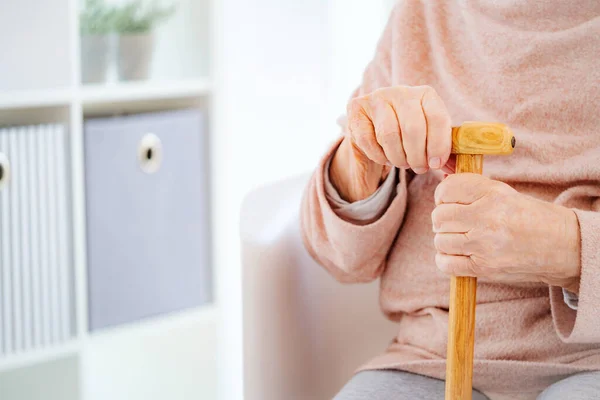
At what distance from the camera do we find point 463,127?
0.71 metres

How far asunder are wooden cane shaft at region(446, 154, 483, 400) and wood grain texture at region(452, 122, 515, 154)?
0.07 ft

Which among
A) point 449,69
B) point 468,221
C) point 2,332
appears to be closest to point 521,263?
point 468,221

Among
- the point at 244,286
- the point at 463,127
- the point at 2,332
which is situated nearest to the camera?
the point at 463,127

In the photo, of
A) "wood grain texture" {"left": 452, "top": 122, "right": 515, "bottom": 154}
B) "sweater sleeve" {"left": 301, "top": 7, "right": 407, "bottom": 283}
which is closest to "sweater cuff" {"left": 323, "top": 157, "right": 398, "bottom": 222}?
"sweater sleeve" {"left": 301, "top": 7, "right": 407, "bottom": 283}

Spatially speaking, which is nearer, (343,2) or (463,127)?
(463,127)

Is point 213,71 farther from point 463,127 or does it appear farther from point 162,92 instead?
point 463,127

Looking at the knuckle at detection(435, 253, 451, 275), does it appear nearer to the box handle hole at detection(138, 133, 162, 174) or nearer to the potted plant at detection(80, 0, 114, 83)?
the box handle hole at detection(138, 133, 162, 174)

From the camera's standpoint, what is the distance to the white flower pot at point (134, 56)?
1.74 m

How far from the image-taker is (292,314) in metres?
1.01

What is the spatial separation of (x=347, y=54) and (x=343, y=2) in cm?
12

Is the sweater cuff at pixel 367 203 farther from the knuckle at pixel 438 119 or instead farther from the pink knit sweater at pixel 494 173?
the knuckle at pixel 438 119

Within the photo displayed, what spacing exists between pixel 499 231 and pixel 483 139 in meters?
0.09

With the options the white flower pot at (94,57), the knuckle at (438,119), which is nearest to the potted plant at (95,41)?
the white flower pot at (94,57)

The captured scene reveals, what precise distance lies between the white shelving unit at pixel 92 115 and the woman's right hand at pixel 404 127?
0.89 metres
